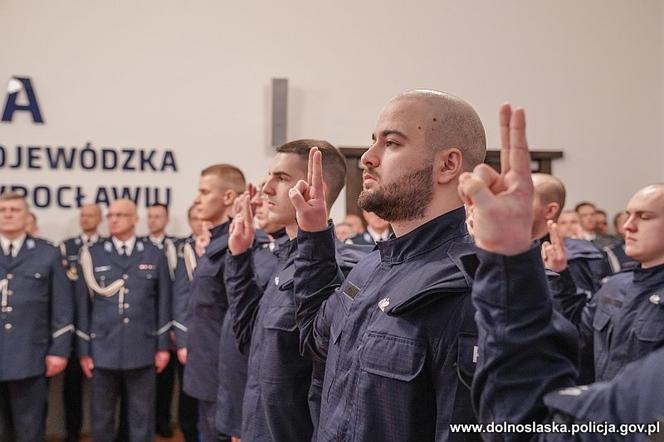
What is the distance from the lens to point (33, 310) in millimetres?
4434

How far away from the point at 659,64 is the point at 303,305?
7376mm

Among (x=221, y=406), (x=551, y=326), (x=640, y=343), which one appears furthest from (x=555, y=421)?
(x=221, y=406)

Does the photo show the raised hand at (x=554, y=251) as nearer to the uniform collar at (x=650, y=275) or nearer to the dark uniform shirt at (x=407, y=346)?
the uniform collar at (x=650, y=275)

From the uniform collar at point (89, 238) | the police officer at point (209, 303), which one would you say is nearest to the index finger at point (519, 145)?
the police officer at point (209, 303)

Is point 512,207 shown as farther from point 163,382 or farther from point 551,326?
point 163,382

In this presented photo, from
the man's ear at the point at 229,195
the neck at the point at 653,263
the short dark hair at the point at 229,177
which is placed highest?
the short dark hair at the point at 229,177

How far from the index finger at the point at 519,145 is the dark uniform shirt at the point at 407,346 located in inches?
14.3

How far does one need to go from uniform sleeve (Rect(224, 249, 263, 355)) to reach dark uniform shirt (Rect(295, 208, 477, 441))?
1.06 m

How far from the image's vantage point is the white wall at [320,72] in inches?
252

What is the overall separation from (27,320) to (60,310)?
0.67ft

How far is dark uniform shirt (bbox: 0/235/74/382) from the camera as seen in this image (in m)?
4.34

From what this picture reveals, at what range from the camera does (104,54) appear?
649 centimetres

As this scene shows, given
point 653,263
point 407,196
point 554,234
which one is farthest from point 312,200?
point 653,263

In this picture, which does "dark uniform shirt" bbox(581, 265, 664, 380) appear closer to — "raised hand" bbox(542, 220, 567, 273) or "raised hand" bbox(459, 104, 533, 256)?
"raised hand" bbox(542, 220, 567, 273)
